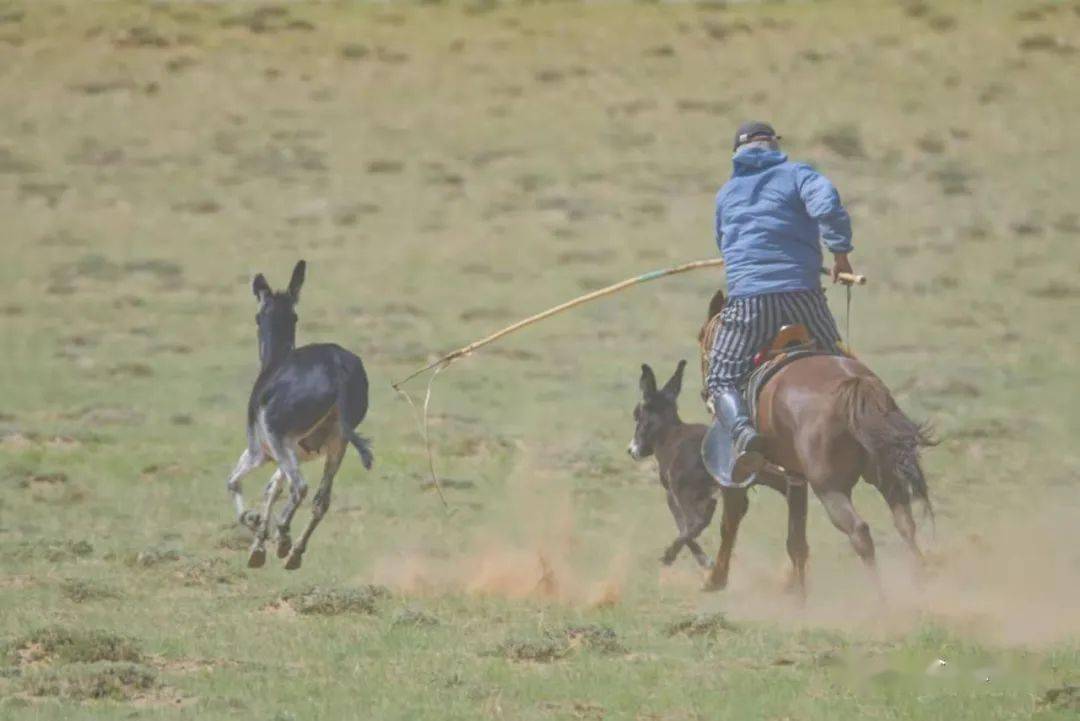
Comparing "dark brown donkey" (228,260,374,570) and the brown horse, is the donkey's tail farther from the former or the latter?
the brown horse

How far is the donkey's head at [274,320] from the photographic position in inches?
523

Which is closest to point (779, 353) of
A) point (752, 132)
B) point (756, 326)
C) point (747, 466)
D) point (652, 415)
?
point (756, 326)

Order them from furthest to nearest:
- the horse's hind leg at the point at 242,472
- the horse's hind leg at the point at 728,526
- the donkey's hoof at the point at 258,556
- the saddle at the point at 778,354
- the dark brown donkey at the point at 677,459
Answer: the dark brown donkey at the point at 677,459 < the horse's hind leg at the point at 728,526 < the horse's hind leg at the point at 242,472 < the donkey's hoof at the point at 258,556 < the saddle at the point at 778,354

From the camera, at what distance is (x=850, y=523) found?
12.0 meters

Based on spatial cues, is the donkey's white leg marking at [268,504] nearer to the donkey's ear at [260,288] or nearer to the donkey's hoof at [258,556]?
the donkey's hoof at [258,556]

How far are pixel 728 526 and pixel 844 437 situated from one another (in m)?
1.90

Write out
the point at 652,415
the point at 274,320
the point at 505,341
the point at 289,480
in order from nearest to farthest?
the point at 289,480, the point at 274,320, the point at 652,415, the point at 505,341

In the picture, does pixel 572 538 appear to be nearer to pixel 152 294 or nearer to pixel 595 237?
pixel 152 294

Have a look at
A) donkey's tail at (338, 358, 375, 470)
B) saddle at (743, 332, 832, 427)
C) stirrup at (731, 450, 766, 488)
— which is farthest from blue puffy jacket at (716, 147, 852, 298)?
donkey's tail at (338, 358, 375, 470)

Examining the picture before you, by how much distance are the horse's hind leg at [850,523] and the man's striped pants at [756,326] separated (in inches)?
38.7

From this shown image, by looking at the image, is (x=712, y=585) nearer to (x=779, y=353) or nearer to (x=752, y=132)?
(x=779, y=353)

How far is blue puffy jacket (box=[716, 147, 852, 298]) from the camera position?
12539mm

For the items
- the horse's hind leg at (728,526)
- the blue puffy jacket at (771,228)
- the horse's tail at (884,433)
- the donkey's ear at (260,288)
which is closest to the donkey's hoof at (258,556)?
the donkey's ear at (260,288)

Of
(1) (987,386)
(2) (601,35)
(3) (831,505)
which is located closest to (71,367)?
(1) (987,386)
